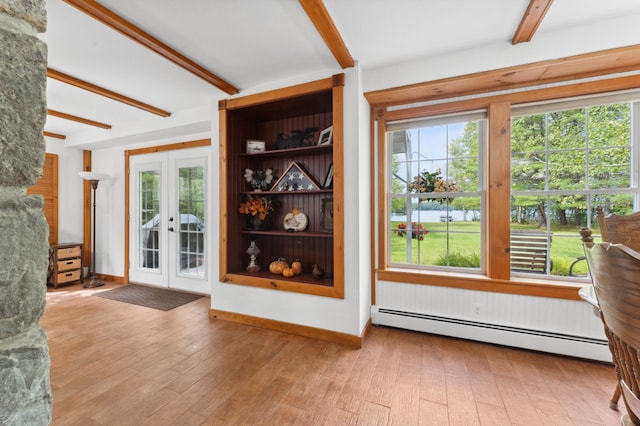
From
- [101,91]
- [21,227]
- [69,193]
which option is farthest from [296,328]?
[69,193]

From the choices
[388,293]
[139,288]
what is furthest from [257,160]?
[139,288]

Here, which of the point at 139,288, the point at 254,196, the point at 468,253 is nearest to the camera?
the point at 468,253

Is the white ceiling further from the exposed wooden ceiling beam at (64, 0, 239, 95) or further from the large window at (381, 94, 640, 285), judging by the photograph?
the large window at (381, 94, 640, 285)

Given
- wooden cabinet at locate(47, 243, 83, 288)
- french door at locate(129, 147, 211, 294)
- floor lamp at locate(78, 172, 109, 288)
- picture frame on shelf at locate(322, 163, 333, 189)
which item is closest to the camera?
picture frame on shelf at locate(322, 163, 333, 189)

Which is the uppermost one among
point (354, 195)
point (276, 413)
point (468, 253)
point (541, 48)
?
point (541, 48)

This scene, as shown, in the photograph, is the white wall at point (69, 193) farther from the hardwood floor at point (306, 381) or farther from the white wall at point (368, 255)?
the white wall at point (368, 255)

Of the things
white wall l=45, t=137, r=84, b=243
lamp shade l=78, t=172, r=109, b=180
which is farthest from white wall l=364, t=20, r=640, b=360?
white wall l=45, t=137, r=84, b=243

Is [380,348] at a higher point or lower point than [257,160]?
lower

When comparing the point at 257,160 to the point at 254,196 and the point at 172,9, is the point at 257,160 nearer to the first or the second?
the point at 254,196

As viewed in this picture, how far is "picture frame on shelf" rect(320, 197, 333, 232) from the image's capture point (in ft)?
9.48

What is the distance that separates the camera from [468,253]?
2.65m

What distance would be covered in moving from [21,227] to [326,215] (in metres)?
2.53

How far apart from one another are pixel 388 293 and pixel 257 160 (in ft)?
7.10

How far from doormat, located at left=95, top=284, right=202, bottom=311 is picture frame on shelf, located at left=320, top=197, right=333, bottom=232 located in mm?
2133
